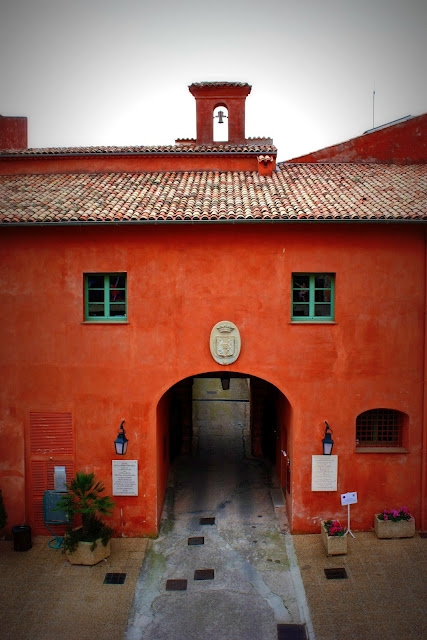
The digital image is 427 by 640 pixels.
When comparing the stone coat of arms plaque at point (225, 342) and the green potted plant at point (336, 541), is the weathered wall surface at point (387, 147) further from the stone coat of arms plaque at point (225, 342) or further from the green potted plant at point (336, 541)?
the green potted plant at point (336, 541)

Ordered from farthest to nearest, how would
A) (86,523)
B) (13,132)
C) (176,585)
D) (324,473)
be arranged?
(13,132), (324,473), (86,523), (176,585)

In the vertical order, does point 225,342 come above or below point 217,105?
below

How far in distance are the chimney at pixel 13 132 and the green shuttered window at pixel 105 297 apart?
9.21 m

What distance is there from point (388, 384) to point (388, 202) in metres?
4.25

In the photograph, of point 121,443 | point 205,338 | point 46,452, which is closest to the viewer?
point 121,443

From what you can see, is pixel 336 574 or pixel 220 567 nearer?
pixel 336 574


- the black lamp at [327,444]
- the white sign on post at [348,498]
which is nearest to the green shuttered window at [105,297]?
the black lamp at [327,444]

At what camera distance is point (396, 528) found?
464 inches

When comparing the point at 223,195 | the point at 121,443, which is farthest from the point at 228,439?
the point at 223,195

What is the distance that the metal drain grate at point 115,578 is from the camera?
10.5m

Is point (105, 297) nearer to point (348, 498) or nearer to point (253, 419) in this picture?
point (348, 498)

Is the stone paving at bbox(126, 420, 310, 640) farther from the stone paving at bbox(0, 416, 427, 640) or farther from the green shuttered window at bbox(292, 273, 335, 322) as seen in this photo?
the green shuttered window at bbox(292, 273, 335, 322)

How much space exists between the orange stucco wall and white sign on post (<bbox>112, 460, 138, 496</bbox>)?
0.63ft

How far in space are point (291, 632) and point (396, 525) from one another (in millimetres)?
4000
